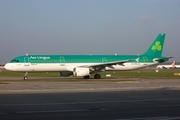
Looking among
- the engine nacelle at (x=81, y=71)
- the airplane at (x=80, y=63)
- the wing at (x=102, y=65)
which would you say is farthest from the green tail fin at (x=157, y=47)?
the engine nacelle at (x=81, y=71)

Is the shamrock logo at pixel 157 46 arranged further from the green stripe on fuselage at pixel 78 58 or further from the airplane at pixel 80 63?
the green stripe on fuselage at pixel 78 58

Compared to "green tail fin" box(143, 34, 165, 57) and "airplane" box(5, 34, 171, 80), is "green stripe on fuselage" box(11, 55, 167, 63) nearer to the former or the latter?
"airplane" box(5, 34, 171, 80)

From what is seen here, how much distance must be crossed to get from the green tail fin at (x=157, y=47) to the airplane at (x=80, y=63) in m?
0.15

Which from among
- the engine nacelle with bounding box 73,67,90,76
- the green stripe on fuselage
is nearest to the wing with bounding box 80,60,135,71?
the green stripe on fuselage

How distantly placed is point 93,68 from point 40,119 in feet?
108

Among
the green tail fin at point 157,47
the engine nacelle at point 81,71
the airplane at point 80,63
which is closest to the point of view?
the engine nacelle at point 81,71

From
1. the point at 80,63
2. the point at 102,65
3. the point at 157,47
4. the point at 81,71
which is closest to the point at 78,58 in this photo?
the point at 80,63

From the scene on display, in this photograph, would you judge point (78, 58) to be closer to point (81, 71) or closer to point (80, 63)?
point (80, 63)

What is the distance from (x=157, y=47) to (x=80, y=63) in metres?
12.6

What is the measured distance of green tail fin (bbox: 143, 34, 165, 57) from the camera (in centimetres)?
4791

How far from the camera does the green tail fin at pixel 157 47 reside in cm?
4791

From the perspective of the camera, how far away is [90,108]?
42.6ft

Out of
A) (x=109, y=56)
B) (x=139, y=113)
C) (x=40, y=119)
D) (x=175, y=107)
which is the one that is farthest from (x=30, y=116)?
(x=109, y=56)

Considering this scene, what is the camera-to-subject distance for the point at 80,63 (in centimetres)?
4316
